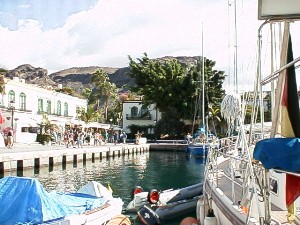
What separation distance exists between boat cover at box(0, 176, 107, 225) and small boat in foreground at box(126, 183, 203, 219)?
495cm

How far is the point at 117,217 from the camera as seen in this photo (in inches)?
511

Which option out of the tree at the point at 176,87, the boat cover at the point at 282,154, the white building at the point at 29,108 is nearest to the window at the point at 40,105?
the white building at the point at 29,108

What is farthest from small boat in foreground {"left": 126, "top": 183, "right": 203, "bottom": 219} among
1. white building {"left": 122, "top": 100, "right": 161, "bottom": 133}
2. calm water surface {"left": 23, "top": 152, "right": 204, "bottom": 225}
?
white building {"left": 122, "top": 100, "right": 161, "bottom": 133}

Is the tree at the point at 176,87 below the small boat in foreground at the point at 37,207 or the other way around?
the other way around

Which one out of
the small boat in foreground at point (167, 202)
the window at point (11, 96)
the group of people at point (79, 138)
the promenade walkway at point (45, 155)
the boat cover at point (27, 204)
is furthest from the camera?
the window at point (11, 96)

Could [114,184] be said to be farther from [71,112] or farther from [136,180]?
[71,112]

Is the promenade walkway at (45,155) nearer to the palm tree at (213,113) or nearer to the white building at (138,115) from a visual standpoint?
the palm tree at (213,113)

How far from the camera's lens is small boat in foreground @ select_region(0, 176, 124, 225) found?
10.1 m

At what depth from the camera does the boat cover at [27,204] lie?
10.0 m

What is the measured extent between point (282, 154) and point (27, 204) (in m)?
7.08

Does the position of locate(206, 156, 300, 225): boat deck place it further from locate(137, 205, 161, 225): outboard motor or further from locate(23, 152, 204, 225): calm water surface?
locate(23, 152, 204, 225): calm water surface

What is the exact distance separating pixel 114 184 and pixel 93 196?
12.3 meters

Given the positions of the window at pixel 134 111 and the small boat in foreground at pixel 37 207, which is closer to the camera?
the small boat in foreground at pixel 37 207

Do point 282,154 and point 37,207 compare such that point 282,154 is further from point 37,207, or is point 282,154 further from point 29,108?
point 29,108
